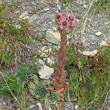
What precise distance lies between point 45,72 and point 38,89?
0.62ft

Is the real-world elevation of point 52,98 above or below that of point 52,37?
below

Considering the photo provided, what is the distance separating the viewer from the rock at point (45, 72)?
1911 mm

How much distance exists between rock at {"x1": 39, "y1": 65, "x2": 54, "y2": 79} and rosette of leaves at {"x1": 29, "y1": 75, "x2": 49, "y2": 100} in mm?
115

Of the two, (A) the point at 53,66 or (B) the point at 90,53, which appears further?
(B) the point at 90,53

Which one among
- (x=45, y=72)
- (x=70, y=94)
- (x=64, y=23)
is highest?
(x=64, y=23)

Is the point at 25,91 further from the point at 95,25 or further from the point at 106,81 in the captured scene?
the point at 95,25

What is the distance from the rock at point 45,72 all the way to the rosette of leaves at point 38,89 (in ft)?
0.38

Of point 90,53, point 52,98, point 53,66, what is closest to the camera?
point 52,98

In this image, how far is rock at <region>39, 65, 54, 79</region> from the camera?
6.27 feet

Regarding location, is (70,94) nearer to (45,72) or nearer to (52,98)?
(52,98)

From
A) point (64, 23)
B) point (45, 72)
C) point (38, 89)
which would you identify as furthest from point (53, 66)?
point (64, 23)

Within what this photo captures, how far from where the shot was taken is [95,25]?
240 cm

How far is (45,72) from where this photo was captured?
6.33 ft

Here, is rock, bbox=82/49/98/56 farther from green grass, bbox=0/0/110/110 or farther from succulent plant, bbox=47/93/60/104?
succulent plant, bbox=47/93/60/104
